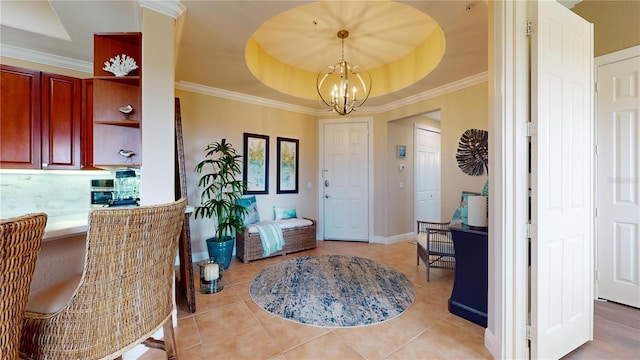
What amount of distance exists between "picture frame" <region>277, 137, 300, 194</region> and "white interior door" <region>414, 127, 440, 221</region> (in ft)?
7.78

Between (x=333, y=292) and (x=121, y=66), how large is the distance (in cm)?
267

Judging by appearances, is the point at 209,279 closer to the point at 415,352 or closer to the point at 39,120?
the point at 415,352

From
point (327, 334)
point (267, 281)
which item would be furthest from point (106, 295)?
point (267, 281)

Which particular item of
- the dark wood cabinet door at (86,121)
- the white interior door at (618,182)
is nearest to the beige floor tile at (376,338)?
the white interior door at (618,182)

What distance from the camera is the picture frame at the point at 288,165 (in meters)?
4.45

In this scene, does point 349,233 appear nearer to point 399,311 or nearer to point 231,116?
point 399,311

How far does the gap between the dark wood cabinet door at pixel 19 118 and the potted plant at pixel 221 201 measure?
1.47 metres

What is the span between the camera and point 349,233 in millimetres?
4762

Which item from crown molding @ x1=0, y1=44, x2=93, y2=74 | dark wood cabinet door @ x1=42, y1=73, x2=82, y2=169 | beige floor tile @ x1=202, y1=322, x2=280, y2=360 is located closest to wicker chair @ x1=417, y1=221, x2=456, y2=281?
beige floor tile @ x1=202, y1=322, x2=280, y2=360

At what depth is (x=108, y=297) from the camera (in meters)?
1.00

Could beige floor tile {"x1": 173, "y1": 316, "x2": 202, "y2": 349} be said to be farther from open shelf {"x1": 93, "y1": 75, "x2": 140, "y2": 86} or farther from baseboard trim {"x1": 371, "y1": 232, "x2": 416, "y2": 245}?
baseboard trim {"x1": 371, "y1": 232, "x2": 416, "y2": 245}

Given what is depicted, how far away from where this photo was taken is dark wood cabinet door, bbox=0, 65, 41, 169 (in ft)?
7.50

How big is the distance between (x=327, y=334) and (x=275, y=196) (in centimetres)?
278

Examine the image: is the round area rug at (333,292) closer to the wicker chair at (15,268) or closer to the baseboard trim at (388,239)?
the baseboard trim at (388,239)
